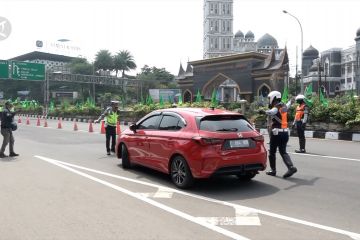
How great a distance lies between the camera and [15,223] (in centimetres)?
528

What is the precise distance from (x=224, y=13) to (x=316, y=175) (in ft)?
409

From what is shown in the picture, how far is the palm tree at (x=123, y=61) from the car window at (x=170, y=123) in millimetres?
94094

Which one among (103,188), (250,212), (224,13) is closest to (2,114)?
(103,188)

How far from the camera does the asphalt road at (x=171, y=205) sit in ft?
15.9

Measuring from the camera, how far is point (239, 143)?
7043 mm

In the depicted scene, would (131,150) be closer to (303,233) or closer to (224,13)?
(303,233)

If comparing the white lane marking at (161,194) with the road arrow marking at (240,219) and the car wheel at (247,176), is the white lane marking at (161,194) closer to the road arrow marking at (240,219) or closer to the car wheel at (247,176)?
the road arrow marking at (240,219)

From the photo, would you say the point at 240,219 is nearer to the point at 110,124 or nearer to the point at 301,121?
the point at 301,121

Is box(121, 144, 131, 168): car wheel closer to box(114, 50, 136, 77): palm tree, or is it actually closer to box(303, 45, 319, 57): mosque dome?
box(114, 50, 136, 77): palm tree

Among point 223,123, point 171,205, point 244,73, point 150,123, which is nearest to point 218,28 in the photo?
point 244,73

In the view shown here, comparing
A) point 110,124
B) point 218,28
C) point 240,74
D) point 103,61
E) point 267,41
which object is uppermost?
point 218,28

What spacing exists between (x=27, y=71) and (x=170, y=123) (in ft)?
154

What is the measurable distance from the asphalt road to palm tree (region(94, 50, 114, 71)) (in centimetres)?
9168

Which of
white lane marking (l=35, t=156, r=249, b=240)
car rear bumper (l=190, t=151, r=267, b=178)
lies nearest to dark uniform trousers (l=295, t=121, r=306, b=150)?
car rear bumper (l=190, t=151, r=267, b=178)
